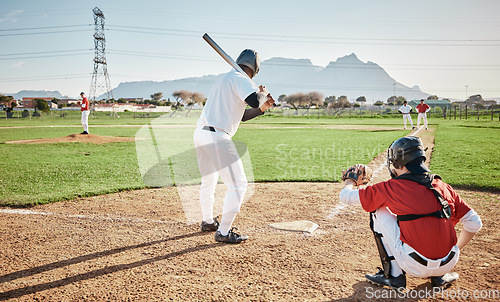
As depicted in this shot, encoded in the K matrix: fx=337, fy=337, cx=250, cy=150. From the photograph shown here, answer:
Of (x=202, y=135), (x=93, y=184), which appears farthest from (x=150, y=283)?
(x=93, y=184)

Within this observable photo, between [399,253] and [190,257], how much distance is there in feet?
7.50

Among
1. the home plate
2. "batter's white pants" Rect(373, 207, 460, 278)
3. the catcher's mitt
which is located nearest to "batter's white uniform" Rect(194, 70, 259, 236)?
the home plate

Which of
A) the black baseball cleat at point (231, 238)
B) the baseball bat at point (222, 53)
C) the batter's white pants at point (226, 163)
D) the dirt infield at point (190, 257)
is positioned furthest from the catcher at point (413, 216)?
the baseball bat at point (222, 53)

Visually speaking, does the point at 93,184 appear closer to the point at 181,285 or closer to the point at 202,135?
the point at 202,135

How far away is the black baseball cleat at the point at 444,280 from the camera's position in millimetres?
3191

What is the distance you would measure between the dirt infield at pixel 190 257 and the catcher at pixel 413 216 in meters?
0.32

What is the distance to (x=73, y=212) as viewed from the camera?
586 cm

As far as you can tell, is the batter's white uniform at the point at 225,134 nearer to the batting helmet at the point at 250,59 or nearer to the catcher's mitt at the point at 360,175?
the batting helmet at the point at 250,59

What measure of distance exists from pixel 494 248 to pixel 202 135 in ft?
12.9

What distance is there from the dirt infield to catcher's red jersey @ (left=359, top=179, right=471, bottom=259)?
56cm

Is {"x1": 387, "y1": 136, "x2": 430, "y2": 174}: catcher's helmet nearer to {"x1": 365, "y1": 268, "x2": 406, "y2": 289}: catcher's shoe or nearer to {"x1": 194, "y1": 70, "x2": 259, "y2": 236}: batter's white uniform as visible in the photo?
{"x1": 365, "y1": 268, "x2": 406, "y2": 289}: catcher's shoe

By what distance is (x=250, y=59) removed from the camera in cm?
446

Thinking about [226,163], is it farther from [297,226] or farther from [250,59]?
[297,226]

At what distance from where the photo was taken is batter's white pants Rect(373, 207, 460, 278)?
117 inches
